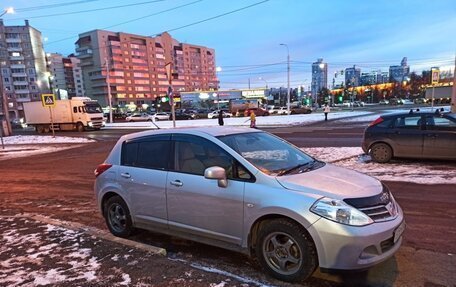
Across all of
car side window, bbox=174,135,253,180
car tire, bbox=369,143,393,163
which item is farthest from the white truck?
car side window, bbox=174,135,253,180

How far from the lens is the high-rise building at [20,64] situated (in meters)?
122

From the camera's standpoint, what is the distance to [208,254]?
15.2 ft

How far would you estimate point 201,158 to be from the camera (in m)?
4.46

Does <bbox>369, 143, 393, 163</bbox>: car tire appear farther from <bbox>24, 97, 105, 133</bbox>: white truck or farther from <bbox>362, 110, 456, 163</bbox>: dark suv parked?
<bbox>24, 97, 105, 133</bbox>: white truck

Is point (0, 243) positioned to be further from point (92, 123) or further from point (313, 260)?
point (92, 123)

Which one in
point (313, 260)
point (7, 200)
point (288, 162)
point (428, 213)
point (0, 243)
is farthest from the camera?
point (7, 200)

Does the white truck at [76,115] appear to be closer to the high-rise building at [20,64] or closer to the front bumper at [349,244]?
the front bumper at [349,244]

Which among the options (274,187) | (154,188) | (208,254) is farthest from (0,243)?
(274,187)

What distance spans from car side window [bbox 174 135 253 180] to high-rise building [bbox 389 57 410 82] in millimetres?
148426

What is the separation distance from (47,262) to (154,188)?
1.57 meters

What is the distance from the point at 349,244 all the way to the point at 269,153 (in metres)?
1.61

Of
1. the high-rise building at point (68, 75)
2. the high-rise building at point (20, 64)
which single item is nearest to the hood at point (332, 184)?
the high-rise building at point (20, 64)

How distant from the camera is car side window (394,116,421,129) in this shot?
406 inches

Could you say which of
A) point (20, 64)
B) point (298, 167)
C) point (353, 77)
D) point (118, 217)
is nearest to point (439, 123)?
point (298, 167)
